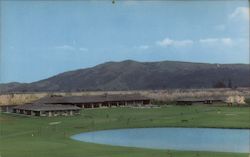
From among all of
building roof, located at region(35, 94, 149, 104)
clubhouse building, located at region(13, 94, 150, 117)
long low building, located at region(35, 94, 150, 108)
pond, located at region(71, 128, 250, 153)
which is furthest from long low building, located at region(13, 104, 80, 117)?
pond, located at region(71, 128, 250, 153)

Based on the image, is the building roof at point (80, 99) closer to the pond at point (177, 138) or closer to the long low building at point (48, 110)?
the long low building at point (48, 110)

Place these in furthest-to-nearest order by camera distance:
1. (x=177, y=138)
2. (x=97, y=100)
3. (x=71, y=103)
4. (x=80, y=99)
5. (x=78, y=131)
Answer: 1. (x=97, y=100)
2. (x=80, y=99)
3. (x=71, y=103)
4. (x=78, y=131)
5. (x=177, y=138)

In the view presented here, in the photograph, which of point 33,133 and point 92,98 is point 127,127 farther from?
point 92,98

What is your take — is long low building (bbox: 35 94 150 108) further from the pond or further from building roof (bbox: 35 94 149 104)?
the pond

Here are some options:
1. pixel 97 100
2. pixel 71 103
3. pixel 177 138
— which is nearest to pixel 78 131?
pixel 177 138

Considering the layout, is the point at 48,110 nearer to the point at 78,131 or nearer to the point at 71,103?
the point at 71,103
